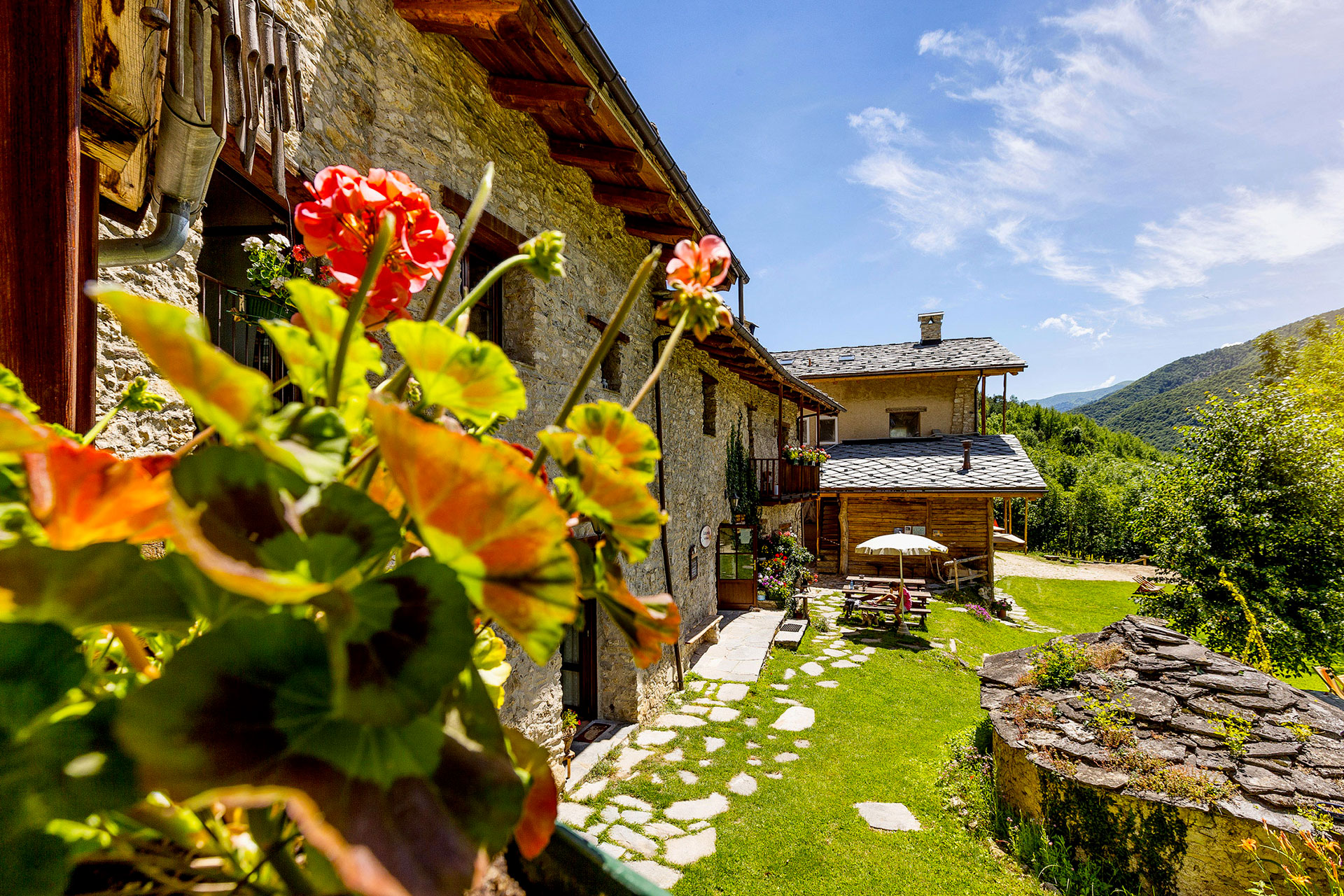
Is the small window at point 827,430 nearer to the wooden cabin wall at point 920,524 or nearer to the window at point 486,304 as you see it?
the wooden cabin wall at point 920,524

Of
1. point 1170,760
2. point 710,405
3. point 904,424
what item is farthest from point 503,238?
point 904,424

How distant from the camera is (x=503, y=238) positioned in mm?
3865

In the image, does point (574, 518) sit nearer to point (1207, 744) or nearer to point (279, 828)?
point (279, 828)

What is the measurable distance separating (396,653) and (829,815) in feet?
17.9

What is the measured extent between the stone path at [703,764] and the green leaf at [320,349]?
9.81 ft

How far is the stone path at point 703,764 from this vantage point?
4223mm

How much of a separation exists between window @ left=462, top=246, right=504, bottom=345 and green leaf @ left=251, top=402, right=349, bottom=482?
3.90 meters

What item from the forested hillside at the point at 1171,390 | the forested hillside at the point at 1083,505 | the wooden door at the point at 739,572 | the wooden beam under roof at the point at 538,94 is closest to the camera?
the wooden beam under roof at the point at 538,94

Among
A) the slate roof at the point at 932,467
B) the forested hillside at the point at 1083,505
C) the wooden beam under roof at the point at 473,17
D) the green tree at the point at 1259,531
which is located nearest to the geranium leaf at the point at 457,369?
the wooden beam under roof at the point at 473,17

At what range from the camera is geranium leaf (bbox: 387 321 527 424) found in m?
0.37

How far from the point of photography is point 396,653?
268 millimetres

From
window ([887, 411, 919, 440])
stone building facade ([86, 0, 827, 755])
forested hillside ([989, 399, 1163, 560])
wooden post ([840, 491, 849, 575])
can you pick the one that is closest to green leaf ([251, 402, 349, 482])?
stone building facade ([86, 0, 827, 755])

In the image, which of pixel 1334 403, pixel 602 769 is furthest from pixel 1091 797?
pixel 1334 403

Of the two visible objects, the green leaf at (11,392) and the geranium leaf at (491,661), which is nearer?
the green leaf at (11,392)
